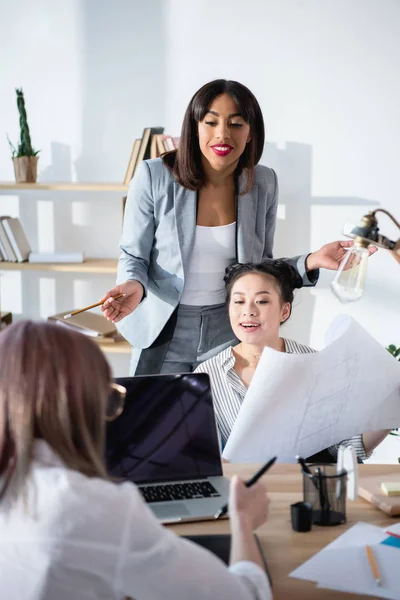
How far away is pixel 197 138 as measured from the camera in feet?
8.39

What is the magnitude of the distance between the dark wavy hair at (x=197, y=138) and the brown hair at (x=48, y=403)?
62.5 inches

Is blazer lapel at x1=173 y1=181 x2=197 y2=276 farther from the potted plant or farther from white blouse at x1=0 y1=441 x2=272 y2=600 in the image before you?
white blouse at x1=0 y1=441 x2=272 y2=600

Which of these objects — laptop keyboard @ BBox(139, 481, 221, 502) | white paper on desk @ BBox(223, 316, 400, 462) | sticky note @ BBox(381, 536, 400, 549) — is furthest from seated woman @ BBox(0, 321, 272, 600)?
white paper on desk @ BBox(223, 316, 400, 462)

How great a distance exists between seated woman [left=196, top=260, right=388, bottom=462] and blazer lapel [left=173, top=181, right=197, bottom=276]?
0.59 ft

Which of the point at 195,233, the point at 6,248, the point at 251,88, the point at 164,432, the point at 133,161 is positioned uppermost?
the point at 251,88

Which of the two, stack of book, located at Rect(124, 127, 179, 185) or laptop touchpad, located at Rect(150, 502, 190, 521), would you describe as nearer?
laptop touchpad, located at Rect(150, 502, 190, 521)

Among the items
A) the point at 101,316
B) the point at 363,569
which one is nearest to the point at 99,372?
the point at 363,569

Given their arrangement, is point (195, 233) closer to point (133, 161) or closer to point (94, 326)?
point (133, 161)

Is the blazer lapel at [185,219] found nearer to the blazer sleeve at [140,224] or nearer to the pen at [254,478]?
the blazer sleeve at [140,224]

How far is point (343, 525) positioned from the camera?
156 centimetres

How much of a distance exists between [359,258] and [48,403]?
74 cm

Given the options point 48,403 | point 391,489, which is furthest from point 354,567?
point 48,403

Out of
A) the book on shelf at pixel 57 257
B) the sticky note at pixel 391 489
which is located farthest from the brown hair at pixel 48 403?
the book on shelf at pixel 57 257

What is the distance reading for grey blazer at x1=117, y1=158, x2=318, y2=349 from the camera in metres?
2.58
